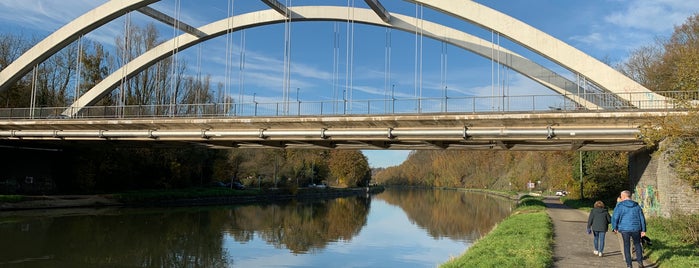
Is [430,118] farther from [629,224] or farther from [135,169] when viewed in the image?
[135,169]

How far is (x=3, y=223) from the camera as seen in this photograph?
22297 mm

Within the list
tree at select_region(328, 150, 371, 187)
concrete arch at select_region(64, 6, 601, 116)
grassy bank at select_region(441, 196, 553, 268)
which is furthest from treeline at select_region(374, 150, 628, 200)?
grassy bank at select_region(441, 196, 553, 268)

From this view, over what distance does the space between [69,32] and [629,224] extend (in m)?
32.0

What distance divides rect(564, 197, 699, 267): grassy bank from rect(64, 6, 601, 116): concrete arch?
26.5 ft

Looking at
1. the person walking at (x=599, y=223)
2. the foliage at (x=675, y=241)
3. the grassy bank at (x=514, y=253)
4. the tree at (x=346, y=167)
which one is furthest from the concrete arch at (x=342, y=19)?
the tree at (x=346, y=167)

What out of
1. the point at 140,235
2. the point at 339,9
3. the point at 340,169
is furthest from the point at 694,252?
Answer: the point at 340,169

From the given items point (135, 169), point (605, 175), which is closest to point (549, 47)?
point (605, 175)

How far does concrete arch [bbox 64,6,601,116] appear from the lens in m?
24.5

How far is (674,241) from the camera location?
41.1 ft

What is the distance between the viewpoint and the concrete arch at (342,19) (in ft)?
80.4

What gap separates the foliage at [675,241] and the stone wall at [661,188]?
67 centimetres

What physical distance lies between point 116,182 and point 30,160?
621 centimetres

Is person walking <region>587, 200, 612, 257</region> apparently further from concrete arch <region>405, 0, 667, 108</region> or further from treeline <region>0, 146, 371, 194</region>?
treeline <region>0, 146, 371, 194</region>

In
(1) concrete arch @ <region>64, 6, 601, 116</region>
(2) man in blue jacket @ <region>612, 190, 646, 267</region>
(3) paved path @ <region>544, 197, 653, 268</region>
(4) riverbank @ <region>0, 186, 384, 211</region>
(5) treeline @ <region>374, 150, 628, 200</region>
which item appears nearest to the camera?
(2) man in blue jacket @ <region>612, 190, 646, 267</region>
